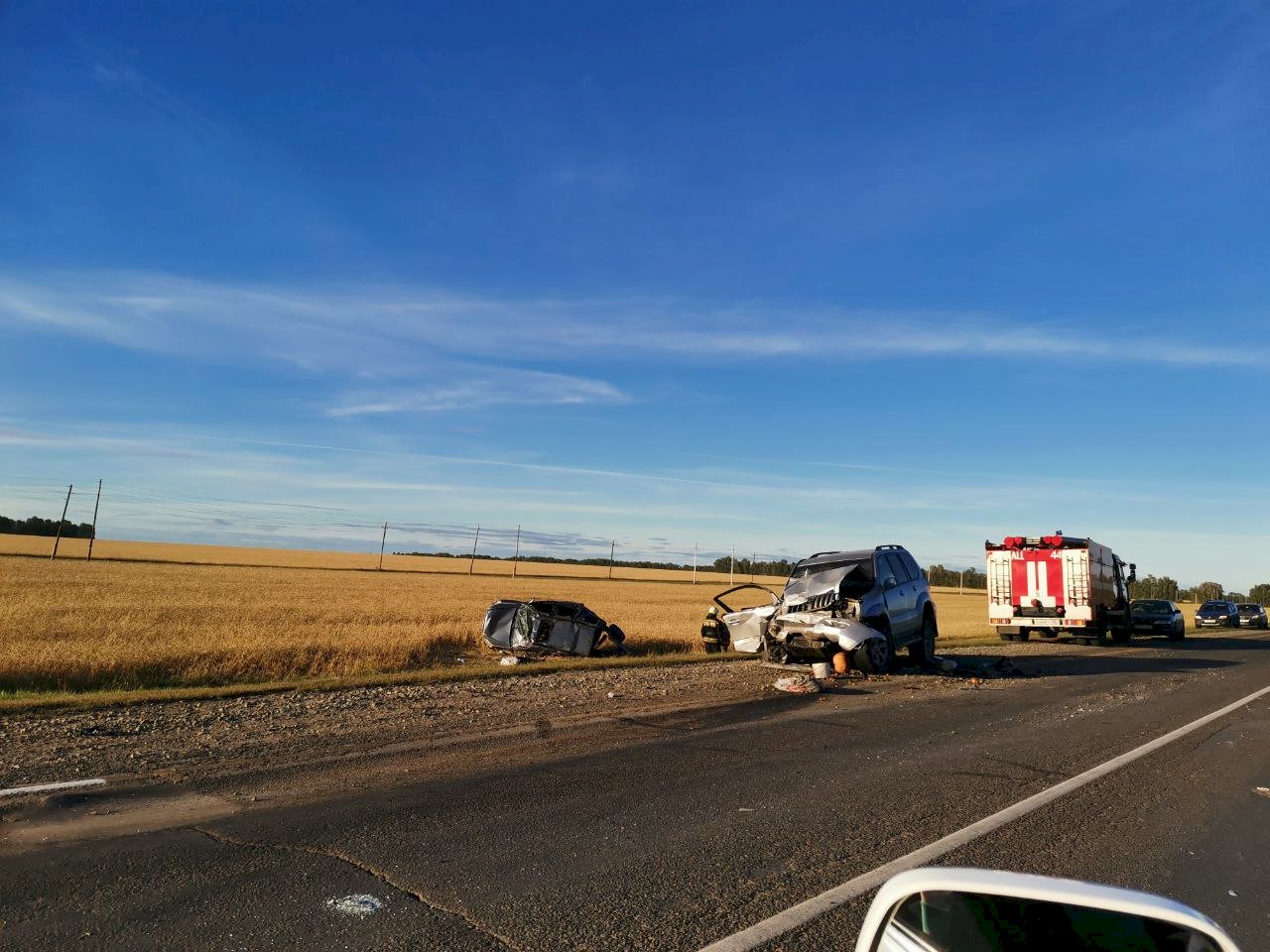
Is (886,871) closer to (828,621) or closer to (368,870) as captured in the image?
(368,870)

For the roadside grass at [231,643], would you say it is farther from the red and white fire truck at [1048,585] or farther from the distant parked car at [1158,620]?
the distant parked car at [1158,620]

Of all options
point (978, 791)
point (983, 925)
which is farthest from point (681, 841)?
point (983, 925)

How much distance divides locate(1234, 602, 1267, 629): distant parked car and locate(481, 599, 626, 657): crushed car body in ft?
133

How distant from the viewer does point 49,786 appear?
6230 millimetres

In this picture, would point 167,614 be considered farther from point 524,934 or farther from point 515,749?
point 524,934

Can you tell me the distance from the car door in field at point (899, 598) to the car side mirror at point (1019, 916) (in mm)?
13859

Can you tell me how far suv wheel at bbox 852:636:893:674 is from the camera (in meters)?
14.2

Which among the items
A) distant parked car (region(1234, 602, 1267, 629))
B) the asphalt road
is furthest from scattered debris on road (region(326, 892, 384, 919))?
distant parked car (region(1234, 602, 1267, 629))

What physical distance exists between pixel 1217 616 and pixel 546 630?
39.5 metres

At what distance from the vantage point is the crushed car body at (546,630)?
1659 cm

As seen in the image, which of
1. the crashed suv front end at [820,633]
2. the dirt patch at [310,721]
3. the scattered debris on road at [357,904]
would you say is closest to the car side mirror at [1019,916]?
the scattered debris on road at [357,904]

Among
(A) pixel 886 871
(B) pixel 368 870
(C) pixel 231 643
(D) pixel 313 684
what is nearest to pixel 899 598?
(D) pixel 313 684

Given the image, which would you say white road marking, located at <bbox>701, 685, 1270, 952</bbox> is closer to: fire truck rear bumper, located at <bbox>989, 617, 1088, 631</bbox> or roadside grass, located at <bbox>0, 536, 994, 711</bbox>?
roadside grass, located at <bbox>0, 536, 994, 711</bbox>

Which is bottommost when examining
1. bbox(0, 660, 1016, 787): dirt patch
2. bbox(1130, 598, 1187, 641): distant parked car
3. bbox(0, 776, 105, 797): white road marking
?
bbox(0, 776, 105, 797): white road marking
